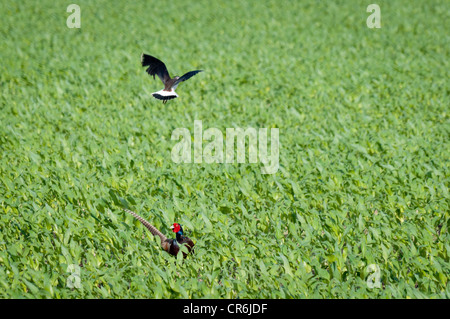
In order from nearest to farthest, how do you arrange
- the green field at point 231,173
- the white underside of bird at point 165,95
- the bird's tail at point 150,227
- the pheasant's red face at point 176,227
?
the green field at point 231,173
the pheasant's red face at point 176,227
the bird's tail at point 150,227
the white underside of bird at point 165,95

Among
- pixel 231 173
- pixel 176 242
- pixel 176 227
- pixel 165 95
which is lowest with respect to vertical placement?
pixel 176 242

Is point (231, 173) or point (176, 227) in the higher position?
point (231, 173)

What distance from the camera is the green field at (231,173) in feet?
12.0

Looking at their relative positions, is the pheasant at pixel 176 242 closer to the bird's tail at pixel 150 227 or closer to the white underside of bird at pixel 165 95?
the bird's tail at pixel 150 227

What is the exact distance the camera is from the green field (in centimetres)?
366

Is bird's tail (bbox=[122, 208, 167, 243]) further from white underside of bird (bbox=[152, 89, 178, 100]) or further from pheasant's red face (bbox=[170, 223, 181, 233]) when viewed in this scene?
white underside of bird (bbox=[152, 89, 178, 100])

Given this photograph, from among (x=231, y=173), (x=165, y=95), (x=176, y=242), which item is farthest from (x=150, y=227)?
(x=231, y=173)

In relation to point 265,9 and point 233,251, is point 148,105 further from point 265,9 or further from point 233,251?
point 265,9

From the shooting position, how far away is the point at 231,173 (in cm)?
571

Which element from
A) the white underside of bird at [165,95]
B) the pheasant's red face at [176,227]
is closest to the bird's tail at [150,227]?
the pheasant's red face at [176,227]

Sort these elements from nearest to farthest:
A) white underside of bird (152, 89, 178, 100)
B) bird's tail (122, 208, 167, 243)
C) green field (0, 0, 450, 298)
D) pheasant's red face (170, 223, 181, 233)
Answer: green field (0, 0, 450, 298), pheasant's red face (170, 223, 181, 233), bird's tail (122, 208, 167, 243), white underside of bird (152, 89, 178, 100)

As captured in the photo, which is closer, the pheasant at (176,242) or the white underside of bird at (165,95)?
the pheasant at (176,242)

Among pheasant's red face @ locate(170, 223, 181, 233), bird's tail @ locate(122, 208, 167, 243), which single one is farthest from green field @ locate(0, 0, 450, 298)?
pheasant's red face @ locate(170, 223, 181, 233)

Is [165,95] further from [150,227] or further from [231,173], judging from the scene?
[231,173]
